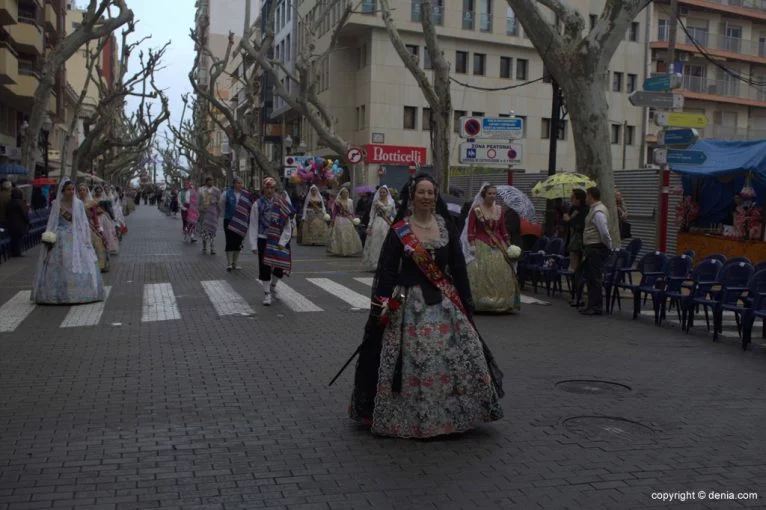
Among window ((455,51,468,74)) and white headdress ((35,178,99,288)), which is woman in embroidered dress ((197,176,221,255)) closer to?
white headdress ((35,178,99,288))

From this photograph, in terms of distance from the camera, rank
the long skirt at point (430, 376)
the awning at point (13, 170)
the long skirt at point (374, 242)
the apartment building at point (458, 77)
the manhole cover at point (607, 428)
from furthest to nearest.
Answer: the apartment building at point (458, 77)
the awning at point (13, 170)
the long skirt at point (374, 242)
the manhole cover at point (607, 428)
the long skirt at point (430, 376)

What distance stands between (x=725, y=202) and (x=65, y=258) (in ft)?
45.2

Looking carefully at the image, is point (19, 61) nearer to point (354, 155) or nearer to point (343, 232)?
point (354, 155)

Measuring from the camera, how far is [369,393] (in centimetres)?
626

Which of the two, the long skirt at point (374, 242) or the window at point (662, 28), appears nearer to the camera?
the long skirt at point (374, 242)

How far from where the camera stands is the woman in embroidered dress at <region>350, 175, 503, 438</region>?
237 inches

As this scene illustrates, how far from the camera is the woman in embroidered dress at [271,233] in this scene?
13023 mm

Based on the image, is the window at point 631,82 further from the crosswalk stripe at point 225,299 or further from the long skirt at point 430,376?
the long skirt at point 430,376

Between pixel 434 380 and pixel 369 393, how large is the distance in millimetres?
542

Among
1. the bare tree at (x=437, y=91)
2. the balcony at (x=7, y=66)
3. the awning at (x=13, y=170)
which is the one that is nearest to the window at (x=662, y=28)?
the bare tree at (x=437, y=91)

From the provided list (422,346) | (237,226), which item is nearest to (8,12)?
(237,226)

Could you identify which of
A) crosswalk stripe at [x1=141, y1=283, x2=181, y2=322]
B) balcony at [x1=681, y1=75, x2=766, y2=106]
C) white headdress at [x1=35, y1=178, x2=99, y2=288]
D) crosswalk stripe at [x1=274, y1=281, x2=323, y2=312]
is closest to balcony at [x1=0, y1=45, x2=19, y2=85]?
crosswalk stripe at [x1=141, y1=283, x2=181, y2=322]

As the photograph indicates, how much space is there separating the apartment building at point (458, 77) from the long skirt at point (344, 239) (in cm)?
2010

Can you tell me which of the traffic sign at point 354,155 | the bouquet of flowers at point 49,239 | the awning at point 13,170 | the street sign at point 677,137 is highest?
the traffic sign at point 354,155
